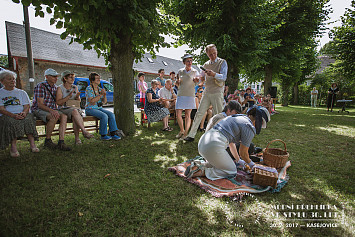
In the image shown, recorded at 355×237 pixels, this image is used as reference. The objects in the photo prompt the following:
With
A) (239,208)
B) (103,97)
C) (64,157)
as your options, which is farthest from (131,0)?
(239,208)

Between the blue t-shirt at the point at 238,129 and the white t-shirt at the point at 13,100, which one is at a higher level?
the white t-shirt at the point at 13,100

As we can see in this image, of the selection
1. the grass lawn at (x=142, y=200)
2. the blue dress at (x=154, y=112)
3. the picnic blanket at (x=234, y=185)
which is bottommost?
the grass lawn at (x=142, y=200)

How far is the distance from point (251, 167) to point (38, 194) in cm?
314

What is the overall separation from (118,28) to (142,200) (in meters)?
4.34

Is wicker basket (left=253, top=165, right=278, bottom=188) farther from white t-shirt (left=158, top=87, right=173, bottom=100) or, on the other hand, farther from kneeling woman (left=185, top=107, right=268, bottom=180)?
white t-shirt (left=158, top=87, right=173, bottom=100)

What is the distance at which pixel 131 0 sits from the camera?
4012 millimetres

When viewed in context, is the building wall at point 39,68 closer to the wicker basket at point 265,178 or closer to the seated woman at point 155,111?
the seated woman at point 155,111

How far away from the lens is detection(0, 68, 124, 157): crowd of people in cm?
350

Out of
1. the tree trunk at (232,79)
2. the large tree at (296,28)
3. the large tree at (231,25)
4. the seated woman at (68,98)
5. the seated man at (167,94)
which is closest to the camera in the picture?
the seated woman at (68,98)

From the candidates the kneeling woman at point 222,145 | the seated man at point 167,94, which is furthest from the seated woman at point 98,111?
the kneeling woman at point 222,145

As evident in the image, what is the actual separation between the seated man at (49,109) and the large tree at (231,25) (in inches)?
309

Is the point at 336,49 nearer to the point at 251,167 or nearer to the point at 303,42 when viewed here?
the point at 303,42

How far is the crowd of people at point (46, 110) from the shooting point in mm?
3496

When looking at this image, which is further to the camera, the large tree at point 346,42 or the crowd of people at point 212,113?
the large tree at point 346,42
